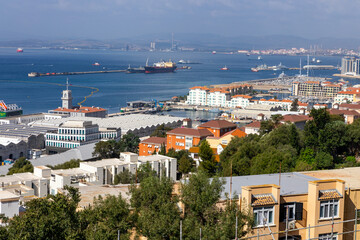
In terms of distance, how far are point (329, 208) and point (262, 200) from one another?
439mm

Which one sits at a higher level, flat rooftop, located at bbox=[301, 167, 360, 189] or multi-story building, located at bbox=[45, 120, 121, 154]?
flat rooftop, located at bbox=[301, 167, 360, 189]

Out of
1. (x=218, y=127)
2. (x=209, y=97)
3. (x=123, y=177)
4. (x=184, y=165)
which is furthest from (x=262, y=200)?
(x=209, y=97)

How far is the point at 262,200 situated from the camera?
2.81 meters

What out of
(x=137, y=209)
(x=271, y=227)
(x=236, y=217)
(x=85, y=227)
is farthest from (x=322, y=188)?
(x=85, y=227)

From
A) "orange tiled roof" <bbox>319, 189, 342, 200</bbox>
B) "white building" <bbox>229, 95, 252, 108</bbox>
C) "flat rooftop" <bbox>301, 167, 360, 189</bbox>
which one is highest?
"orange tiled roof" <bbox>319, 189, 342, 200</bbox>

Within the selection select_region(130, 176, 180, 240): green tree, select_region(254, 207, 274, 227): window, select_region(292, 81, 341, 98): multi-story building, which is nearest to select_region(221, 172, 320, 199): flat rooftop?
select_region(254, 207, 274, 227): window

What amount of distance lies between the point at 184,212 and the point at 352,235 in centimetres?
101

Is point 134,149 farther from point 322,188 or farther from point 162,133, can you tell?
point 322,188

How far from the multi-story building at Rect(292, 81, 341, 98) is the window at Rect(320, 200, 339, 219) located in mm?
27383

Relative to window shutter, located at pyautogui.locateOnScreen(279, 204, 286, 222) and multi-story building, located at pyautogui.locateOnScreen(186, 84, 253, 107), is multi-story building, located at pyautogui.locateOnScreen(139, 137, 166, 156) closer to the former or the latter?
window shutter, located at pyautogui.locateOnScreen(279, 204, 286, 222)

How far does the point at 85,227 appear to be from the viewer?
2752mm

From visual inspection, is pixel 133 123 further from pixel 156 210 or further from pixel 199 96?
pixel 156 210

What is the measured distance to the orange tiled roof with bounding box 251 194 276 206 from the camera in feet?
9.17

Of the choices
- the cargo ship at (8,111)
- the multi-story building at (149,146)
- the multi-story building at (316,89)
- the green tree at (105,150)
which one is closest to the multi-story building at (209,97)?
the multi-story building at (316,89)
